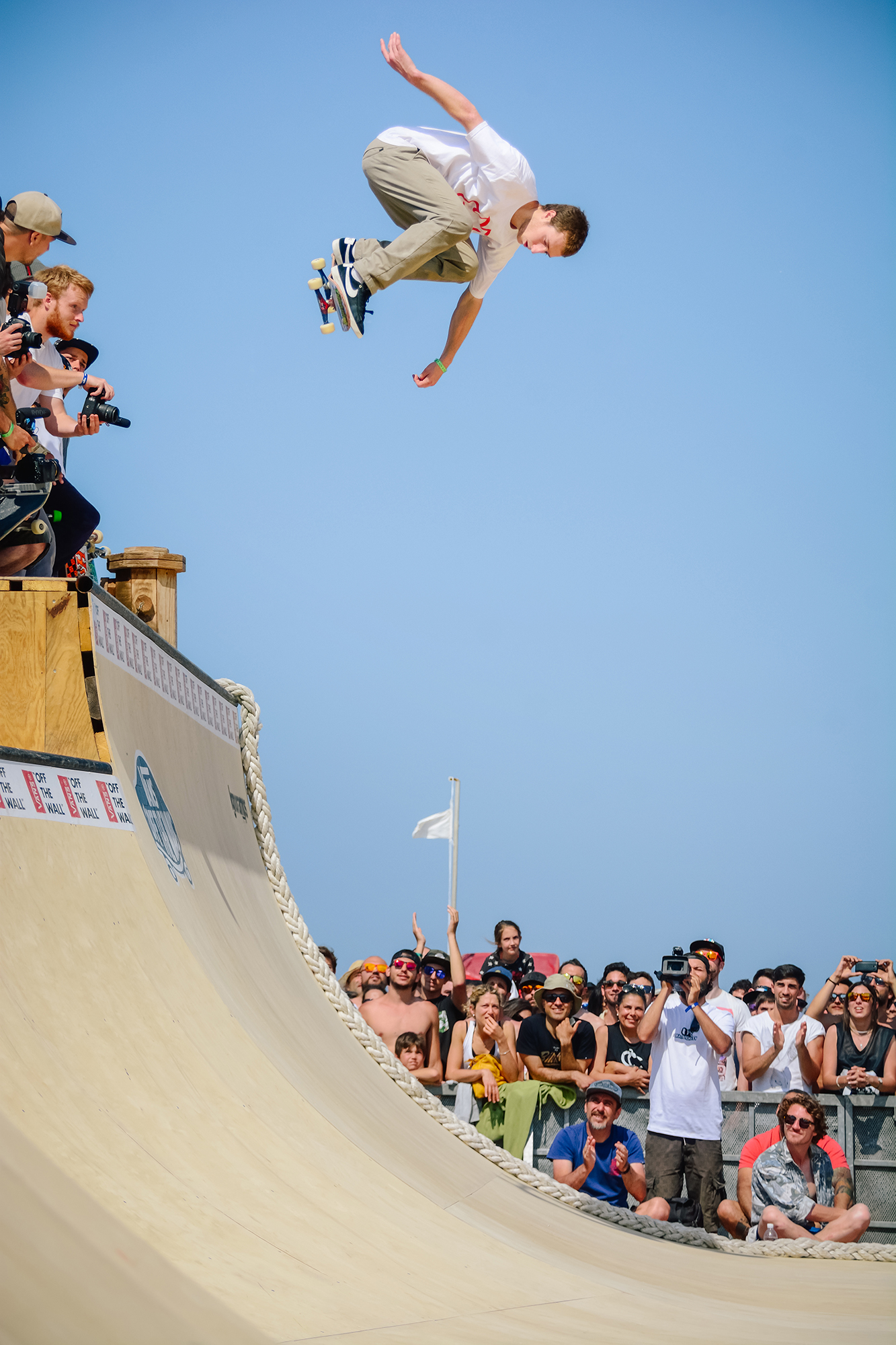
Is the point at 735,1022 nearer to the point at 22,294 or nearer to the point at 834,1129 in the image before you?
the point at 834,1129

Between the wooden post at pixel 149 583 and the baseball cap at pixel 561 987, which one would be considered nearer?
the wooden post at pixel 149 583

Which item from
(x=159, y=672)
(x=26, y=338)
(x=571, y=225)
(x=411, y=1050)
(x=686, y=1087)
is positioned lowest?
(x=686, y=1087)

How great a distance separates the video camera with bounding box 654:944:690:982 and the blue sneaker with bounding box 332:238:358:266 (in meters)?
4.45

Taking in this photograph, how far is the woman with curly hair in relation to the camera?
587cm

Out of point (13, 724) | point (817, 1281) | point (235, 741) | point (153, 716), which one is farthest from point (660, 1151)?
point (13, 724)

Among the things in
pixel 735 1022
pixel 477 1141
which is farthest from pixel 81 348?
pixel 735 1022

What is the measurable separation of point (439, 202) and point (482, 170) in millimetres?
217

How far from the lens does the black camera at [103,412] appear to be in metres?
5.45

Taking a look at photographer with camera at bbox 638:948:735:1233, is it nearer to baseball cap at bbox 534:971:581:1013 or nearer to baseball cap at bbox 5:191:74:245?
baseball cap at bbox 534:971:581:1013

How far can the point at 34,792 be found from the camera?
329cm

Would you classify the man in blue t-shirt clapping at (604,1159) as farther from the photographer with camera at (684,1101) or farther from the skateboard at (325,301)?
the skateboard at (325,301)

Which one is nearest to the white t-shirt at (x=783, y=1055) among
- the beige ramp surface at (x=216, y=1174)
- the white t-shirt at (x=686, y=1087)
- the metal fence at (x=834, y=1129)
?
the metal fence at (x=834, y=1129)

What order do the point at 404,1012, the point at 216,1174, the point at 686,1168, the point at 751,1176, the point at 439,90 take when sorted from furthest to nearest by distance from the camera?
the point at 404,1012, the point at 686,1168, the point at 751,1176, the point at 439,90, the point at 216,1174

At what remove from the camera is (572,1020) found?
23.1 ft
